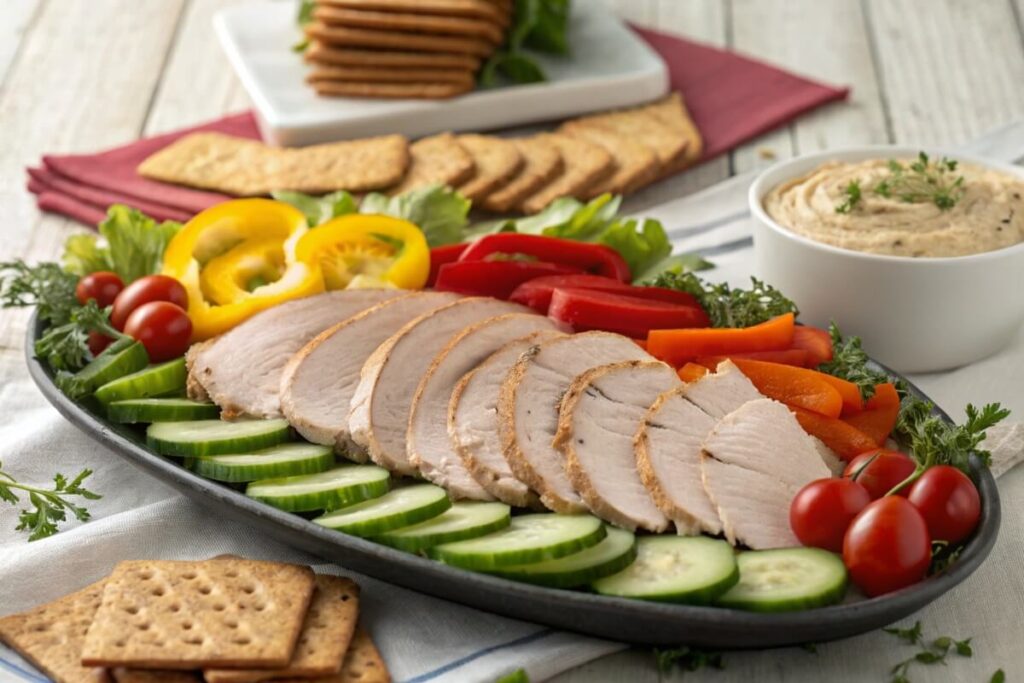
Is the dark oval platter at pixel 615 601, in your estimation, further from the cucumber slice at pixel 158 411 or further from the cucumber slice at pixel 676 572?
the cucumber slice at pixel 158 411

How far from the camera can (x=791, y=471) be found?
3.52 meters

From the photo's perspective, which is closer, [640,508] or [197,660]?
[197,660]

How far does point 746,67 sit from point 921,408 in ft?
13.3

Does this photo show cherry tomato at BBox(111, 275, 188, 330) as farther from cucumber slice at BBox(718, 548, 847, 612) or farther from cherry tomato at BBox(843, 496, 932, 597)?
cherry tomato at BBox(843, 496, 932, 597)

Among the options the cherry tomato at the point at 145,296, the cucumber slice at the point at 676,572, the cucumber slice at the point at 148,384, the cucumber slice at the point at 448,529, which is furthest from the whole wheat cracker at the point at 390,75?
the cucumber slice at the point at 676,572

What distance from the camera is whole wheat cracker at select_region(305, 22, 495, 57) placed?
6672mm

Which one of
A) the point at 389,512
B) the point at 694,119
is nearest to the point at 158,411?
the point at 389,512

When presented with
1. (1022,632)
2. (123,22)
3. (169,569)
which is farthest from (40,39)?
(1022,632)

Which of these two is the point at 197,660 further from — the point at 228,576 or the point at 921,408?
the point at 921,408

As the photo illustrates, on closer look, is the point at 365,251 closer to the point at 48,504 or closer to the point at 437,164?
the point at 437,164

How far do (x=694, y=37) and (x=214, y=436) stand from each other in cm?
519

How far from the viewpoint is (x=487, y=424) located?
3773mm

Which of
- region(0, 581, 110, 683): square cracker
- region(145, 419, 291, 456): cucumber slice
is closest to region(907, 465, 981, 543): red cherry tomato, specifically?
region(145, 419, 291, 456): cucumber slice

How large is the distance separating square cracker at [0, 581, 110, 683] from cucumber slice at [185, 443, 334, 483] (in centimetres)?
45
